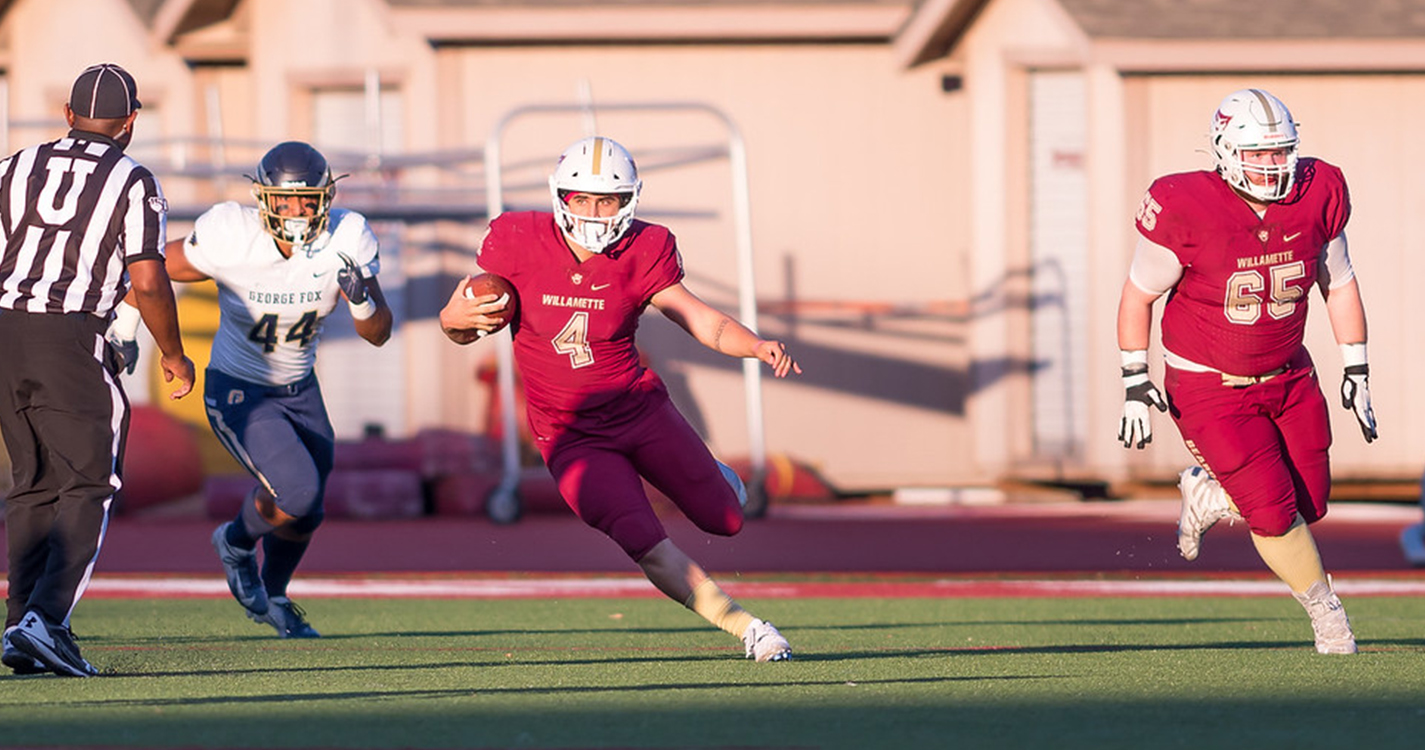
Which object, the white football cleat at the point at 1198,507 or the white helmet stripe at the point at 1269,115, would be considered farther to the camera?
the white football cleat at the point at 1198,507

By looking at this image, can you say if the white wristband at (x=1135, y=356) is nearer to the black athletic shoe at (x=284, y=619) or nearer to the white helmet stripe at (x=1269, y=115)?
the white helmet stripe at (x=1269, y=115)

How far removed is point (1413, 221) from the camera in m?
17.2

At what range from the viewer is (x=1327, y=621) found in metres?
7.22

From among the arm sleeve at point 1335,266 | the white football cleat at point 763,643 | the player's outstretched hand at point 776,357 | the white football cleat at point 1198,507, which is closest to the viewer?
the player's outstretched hand at point 776,357

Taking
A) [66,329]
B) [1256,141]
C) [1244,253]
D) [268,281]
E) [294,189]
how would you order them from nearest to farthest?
1. [66,329]
2. [1256,141]
3. [1244,253]
4. [294,189]
5. [268,281]

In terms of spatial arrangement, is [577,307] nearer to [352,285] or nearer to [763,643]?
[352,285]

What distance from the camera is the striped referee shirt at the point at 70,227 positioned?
6566 millimetres

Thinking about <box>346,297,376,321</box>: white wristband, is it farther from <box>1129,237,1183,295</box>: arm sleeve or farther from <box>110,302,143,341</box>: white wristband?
<box>1129,237,1183,295</box>: arm sleeve

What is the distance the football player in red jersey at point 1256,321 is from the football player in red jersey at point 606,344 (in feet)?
5.10

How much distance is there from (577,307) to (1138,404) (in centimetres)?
205

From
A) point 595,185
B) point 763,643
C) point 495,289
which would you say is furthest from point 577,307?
point 763,643

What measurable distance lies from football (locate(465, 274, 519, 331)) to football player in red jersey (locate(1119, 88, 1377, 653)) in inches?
86.6

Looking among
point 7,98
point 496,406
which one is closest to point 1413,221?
point 496,406

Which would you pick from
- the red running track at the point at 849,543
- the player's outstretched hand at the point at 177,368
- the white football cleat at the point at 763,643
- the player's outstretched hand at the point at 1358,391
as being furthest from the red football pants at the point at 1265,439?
the red running track at the point at 849,543
